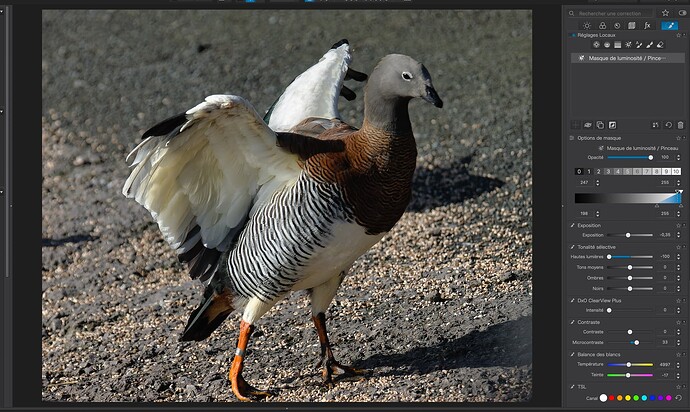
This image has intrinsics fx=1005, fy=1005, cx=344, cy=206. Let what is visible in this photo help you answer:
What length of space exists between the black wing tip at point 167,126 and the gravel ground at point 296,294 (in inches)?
82.1

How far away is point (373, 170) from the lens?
655 centimetres

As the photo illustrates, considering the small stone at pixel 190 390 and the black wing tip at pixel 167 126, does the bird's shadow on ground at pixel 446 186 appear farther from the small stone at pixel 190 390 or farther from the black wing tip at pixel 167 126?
the black wing tip at pixel 167 126

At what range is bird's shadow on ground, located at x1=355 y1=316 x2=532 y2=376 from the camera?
700 centimetres

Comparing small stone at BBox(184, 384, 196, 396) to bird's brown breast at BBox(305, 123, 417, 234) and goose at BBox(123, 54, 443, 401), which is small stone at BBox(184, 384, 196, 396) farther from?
bird's brown breast at BBox(305, 123, 417, 234)

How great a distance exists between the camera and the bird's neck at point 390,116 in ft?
21.5

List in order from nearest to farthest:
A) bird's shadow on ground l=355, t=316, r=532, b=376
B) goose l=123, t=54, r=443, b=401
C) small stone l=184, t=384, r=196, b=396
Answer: goose l=123, t=54, r=443, b=401
bird's shadow on ground l=355, t=316, r=532, b=376
small stone l=184, t=384, r=196, b=396

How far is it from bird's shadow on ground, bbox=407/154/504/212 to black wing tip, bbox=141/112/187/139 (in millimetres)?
4759

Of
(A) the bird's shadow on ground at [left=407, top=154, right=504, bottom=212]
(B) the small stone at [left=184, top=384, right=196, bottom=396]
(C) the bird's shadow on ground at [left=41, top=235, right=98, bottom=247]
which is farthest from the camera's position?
(C) the bird's shadow on ground at [left=41, top=235, right=98, bottom=247]

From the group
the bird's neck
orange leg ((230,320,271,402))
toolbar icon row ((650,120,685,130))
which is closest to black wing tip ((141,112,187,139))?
the bird's neck

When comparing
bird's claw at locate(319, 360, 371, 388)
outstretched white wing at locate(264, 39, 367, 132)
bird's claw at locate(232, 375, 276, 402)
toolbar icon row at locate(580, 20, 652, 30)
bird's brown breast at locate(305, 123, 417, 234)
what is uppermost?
toolbar icon row at locate(580, 20, 652, 30)

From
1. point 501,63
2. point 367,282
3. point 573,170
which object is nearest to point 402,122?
point 573,170

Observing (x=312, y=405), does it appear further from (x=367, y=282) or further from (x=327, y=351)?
(x=367, y=282)

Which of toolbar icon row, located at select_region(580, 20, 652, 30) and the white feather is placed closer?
toolbar icon row, located at select_region(580, 20, 652, 30)

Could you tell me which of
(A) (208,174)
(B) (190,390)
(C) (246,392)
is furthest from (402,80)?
(B) (190,390)
